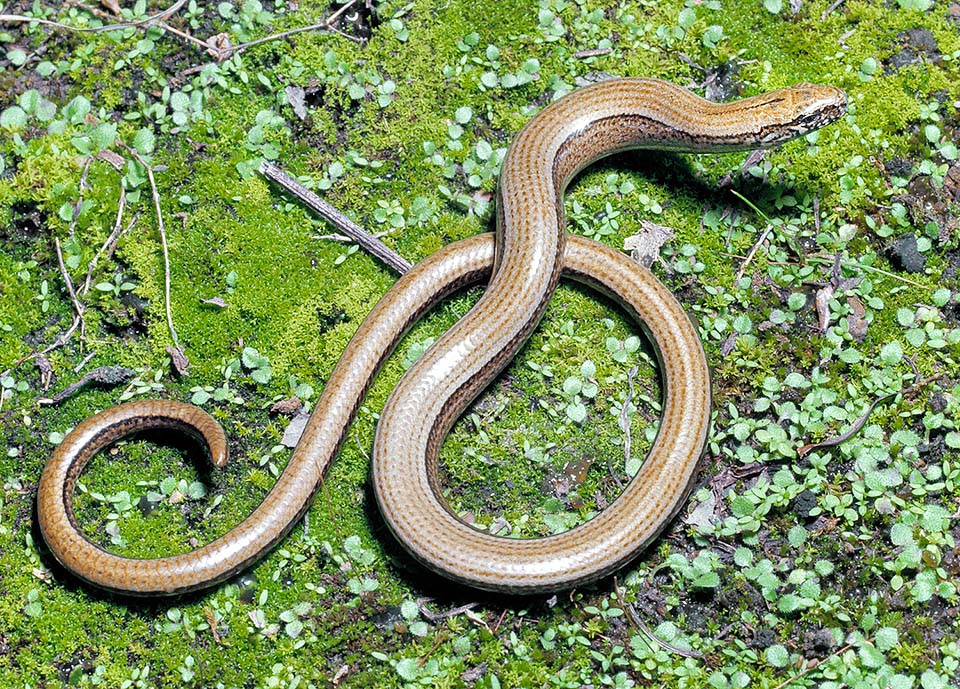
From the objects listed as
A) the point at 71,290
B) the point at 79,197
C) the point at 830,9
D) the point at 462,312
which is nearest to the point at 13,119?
the point at 79,197

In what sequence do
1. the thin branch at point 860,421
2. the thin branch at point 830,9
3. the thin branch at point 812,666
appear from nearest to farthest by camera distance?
the thin branch at point 812,666, the thin branch at point 860,421, the thin branch at point 830,9

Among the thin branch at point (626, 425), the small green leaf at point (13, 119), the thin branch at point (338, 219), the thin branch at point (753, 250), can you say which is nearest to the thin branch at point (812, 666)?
the thin branch at point (626, 425)

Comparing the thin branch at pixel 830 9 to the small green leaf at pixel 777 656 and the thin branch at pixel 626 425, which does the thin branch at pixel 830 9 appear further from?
the small green leaf at pixel 777 656

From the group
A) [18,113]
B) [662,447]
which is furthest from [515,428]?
[18,113]

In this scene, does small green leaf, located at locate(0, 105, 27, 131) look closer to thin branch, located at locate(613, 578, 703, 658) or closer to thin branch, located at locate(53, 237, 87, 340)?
thin branch, located at locate(53, 237, 87, 340)

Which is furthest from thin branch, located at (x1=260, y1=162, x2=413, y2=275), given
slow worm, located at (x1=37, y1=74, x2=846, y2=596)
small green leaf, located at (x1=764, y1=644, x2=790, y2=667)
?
small green leaf, located at (x1=764, y1=644, x2=790, y2=667)


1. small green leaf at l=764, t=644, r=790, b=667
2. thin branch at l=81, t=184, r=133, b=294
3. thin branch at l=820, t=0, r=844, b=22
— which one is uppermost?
thin branch at l=820, t=0, r=844, b=22
